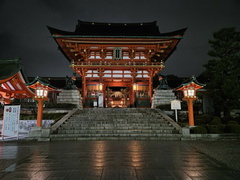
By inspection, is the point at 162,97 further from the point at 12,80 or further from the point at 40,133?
the point at 12,80

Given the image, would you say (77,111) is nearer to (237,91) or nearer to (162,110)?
(162,110)

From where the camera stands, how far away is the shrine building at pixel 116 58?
19.3m

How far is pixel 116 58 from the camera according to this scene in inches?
816

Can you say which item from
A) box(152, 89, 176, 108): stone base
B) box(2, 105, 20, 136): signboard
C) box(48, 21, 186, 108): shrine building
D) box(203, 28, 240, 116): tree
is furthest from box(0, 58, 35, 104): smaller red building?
box(203, 28, 240, 116): tree

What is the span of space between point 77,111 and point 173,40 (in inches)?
612

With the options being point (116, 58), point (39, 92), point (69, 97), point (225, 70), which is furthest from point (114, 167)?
point (116, 58)

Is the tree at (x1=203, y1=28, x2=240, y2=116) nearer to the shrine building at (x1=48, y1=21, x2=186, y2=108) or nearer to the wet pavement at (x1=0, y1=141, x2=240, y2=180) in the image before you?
the shrine building at (x1=48, y1=21, x2=186, y2=108)

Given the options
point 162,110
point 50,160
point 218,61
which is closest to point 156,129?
point 162,110

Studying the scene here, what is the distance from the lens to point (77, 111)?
48.9ft

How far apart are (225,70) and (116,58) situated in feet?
42.1

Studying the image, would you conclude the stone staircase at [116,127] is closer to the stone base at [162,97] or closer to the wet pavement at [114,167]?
the stone base at [162,97]

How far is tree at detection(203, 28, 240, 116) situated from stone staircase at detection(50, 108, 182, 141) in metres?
6.30

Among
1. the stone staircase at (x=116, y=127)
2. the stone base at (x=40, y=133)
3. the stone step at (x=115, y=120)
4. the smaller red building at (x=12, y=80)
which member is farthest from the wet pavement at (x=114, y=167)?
the stone step at (x=115, y=120)

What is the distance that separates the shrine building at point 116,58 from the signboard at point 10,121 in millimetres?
Answer: 10358
